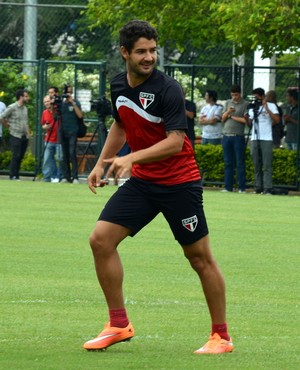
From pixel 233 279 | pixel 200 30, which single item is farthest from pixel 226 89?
pixel 233 279

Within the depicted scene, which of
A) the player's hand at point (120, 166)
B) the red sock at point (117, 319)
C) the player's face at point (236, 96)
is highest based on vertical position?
the player's hand at point (120, 166)

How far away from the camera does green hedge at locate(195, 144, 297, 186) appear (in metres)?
28.4

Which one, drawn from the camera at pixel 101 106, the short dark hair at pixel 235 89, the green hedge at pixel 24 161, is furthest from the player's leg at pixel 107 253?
the green hedge at pixel 24 161

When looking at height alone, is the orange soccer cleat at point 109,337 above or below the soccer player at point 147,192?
below

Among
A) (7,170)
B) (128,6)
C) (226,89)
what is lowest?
(7,170)

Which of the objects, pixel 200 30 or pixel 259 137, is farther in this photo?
pixel 200 30

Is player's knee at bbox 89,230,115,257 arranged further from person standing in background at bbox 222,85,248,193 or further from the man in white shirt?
the man in white shirt

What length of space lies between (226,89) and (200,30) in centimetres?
192

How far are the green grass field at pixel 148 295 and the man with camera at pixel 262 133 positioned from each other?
22.1 ft

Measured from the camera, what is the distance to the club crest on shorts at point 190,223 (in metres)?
8.22

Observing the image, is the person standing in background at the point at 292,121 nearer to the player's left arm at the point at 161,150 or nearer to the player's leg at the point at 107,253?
the player's leg at the point at 107,253

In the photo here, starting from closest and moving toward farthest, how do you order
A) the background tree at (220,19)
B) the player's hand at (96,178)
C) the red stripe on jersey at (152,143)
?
the red stripe on jersey at (152,143) < the player's hand at (96,178) < the background tree at (220,19)

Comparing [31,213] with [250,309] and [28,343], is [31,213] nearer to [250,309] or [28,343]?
[250,309]

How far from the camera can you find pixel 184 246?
27.2ft
